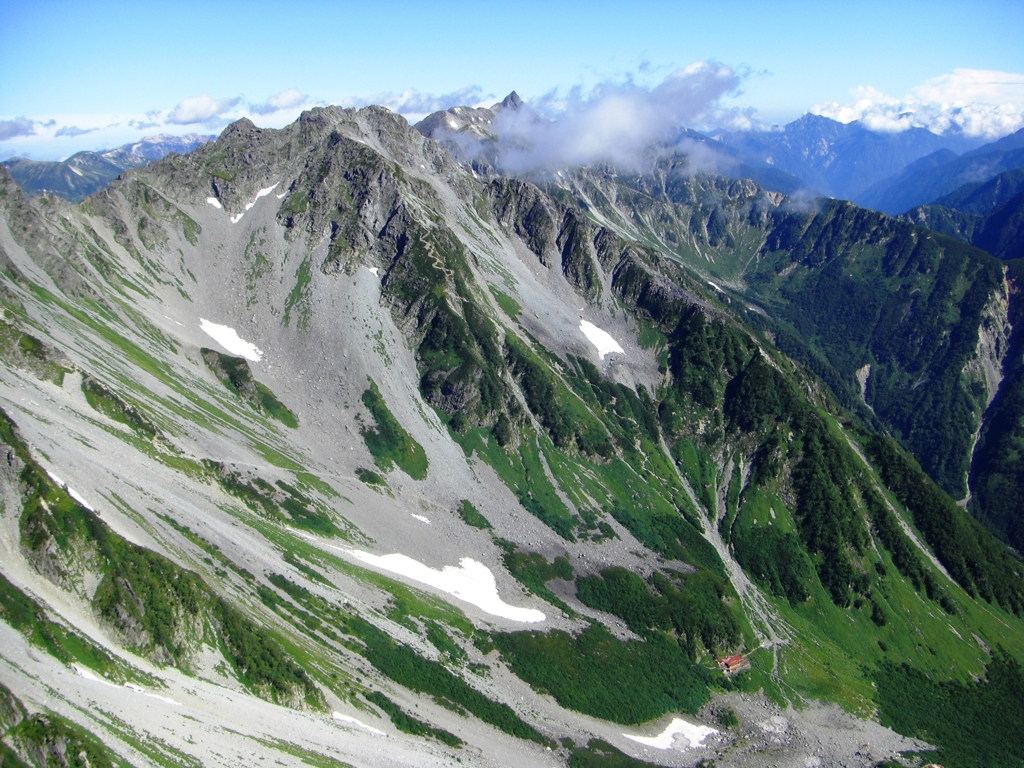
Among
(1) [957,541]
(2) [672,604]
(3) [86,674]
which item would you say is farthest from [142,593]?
(1) [957,541]

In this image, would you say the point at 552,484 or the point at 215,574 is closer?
the point at 215,574

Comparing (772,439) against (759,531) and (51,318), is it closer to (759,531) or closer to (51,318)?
(759,531)

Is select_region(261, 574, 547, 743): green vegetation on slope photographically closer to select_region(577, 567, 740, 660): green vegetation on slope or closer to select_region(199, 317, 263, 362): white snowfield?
select_region(577, 567, 740, 660): green vegetation on slope

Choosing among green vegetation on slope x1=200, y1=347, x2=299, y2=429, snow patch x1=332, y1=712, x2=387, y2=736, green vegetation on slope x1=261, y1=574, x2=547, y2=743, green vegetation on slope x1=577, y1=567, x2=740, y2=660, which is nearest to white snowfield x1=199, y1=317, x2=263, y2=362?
green vegetation on slope x1=200, y1=347, x2=299, y2=429

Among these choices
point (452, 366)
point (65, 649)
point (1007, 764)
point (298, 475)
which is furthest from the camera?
point (452, 366)

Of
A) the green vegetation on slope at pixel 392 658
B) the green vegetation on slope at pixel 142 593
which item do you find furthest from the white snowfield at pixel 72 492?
the green vegetation on slope at pixel 392 658

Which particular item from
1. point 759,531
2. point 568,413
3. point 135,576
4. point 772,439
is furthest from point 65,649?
point 772,439
